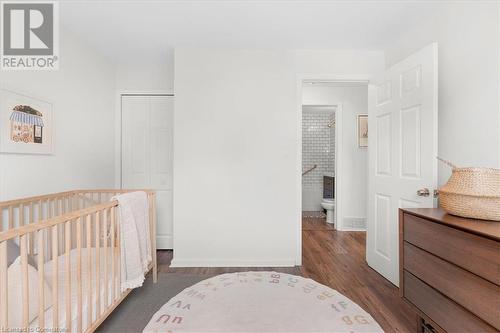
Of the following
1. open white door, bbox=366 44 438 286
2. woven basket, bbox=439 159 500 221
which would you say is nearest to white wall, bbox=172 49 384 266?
open white door, bbox=366 44 438 286

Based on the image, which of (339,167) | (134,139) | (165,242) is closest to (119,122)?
(134,139)

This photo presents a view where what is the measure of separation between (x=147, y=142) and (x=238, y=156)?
1253mm

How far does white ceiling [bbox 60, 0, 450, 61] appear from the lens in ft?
6.04

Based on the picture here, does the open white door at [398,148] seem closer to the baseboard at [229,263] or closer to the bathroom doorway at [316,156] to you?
the baseboard at [229,263]

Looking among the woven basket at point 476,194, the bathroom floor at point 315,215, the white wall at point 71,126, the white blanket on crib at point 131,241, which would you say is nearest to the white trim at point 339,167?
the bathroom floor at point 315,215

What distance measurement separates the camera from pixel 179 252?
8.35 ft

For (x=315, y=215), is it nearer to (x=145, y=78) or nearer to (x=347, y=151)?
(x=347, y=151)

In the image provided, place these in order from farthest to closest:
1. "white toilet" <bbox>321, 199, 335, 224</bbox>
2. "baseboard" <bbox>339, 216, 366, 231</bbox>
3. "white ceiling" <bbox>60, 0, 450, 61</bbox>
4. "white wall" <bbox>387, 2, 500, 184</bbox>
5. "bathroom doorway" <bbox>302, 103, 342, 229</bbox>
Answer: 1. "bathroom doorway" <bbox>302, 103, 342, 229</bbox>
2. "white toilet" <bbox>321, 199, 335, 224</bbox>
3. "baseboard" <bbox>339, 216, 366, 231</bbox>
4. "white ceiling" <bbox>60, 0, 450, 61</bbox>
5. "white wall" <bbox>387, 2, 500, 184</bbox>

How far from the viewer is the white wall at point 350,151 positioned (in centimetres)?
378

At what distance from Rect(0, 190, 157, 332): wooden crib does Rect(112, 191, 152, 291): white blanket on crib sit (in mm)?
41

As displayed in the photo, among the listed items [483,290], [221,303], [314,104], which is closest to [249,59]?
[314,104]

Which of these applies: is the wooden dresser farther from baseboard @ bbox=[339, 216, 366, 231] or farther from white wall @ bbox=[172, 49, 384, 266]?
baseboard @ bbox=[339, 216, 366, 231]

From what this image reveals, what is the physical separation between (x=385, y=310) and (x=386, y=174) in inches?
42.9

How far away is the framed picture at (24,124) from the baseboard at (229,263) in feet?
5.13
